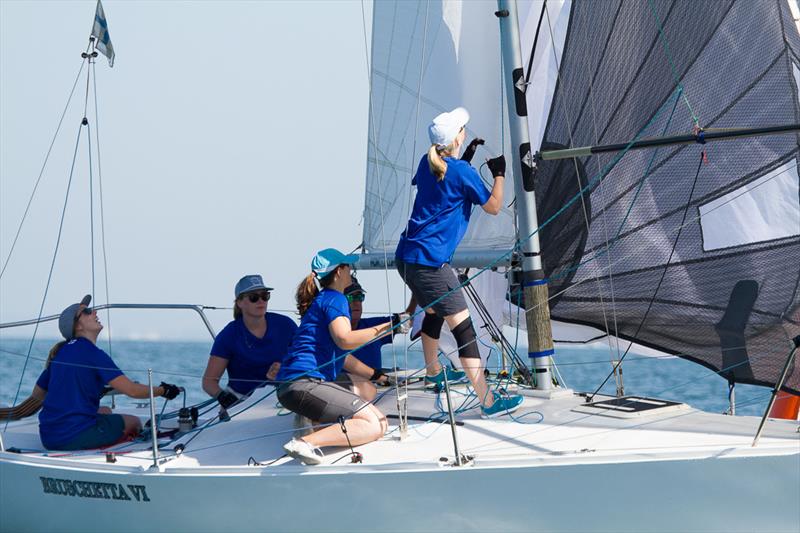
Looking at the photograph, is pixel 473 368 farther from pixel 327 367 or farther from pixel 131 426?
pixel 131 426

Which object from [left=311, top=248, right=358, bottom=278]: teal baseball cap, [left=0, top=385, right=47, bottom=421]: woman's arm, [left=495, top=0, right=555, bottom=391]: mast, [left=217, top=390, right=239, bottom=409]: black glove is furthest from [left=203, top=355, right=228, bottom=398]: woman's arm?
[left=495, top=0, right=555, bottom=391]: mast

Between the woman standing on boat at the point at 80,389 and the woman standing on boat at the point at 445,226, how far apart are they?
1356 millimetres

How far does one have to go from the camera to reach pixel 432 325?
4.80m

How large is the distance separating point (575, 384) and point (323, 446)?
1755 centimetres

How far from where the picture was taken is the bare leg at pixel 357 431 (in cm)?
420

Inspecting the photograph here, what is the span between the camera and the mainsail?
479 centimetres

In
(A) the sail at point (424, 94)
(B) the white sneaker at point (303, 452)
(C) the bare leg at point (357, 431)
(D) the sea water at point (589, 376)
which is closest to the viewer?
(B) the white sneaker at point (303, 452)

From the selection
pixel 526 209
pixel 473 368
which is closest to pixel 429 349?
pixel 473 368

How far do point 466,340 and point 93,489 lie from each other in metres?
1.71

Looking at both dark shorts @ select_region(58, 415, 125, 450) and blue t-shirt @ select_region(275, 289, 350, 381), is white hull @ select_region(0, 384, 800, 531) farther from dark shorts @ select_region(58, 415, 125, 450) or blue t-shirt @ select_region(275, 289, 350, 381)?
blue t-shirt @ select_region(275, 289, 350, 381)

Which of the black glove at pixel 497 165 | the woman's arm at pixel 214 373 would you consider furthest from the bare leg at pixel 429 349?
the woman's arm at pixel 214 373

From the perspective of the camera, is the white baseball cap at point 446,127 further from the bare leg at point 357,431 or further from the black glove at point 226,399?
the black glove at point 226,399

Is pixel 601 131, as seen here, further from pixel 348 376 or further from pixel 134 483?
pixel 134 483

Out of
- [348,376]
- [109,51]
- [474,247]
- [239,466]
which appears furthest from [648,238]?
[109,51]
